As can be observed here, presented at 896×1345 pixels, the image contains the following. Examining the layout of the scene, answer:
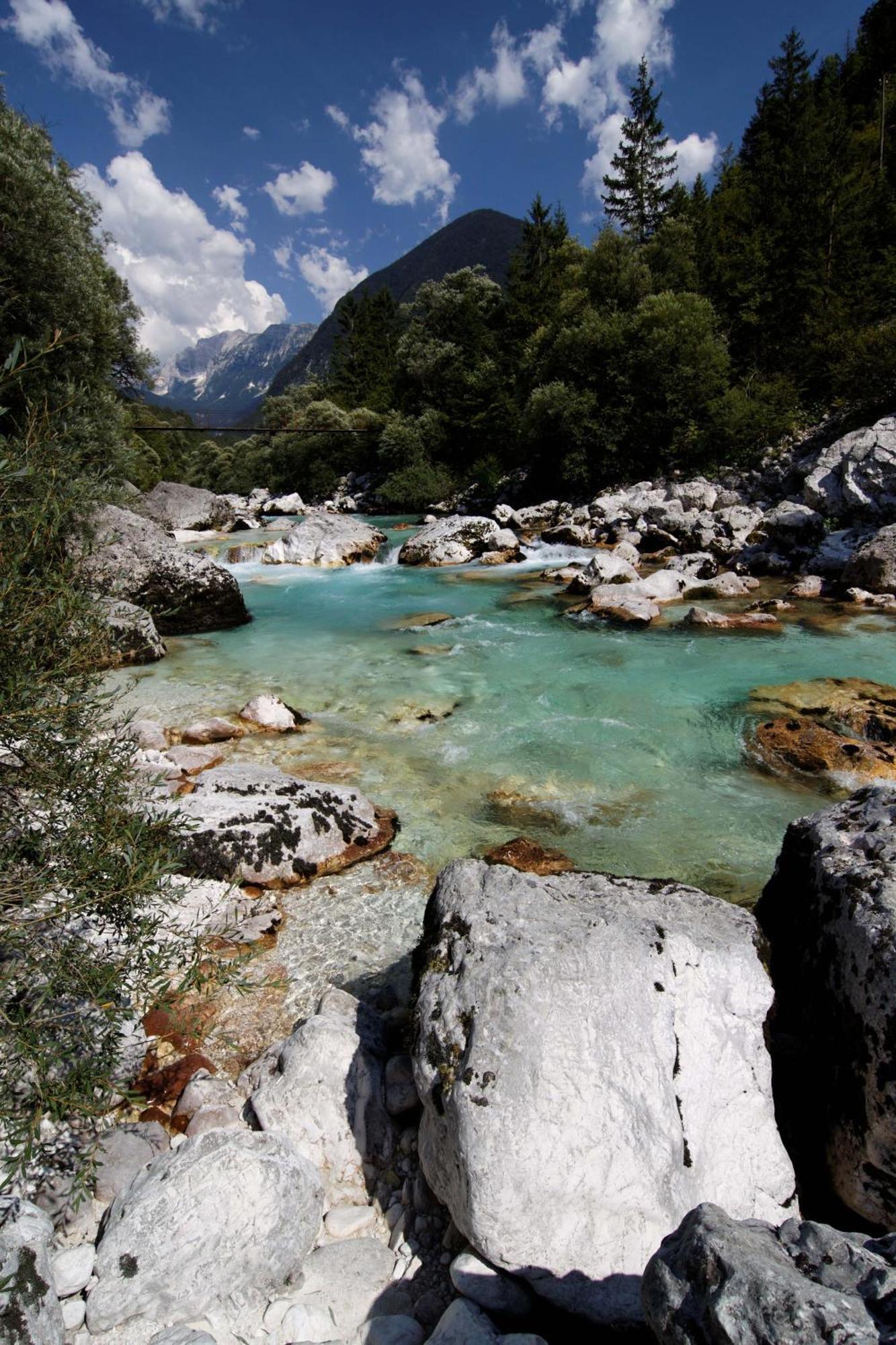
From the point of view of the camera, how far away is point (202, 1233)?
241cm

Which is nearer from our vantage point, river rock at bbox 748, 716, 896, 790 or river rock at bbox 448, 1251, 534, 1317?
river rock at bbox 448, 1251, 534, 1317

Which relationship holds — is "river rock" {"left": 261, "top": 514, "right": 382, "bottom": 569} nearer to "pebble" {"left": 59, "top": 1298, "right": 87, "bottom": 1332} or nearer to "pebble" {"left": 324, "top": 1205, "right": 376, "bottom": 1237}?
"pebble" {"left": 324, "top": 1205, "right": 376, "bottom": 1237}

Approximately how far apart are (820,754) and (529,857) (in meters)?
4.05

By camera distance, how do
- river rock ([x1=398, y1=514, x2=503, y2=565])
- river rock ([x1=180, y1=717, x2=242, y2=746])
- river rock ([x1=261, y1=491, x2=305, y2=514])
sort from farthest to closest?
1. river rock ([x1=261, y1=491, x2=305, y2=514])
2. river rock ([x1=398, y1=514, x2=503, y2=565])
3. river rock ([x1=180, y1=717, x2=242, y2=746])

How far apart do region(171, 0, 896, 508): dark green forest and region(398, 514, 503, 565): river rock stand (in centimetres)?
919

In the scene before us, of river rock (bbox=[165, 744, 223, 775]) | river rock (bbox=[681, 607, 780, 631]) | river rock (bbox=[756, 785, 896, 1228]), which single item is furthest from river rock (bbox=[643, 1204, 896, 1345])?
river rock (bbox=[681, 607, 780, 631])

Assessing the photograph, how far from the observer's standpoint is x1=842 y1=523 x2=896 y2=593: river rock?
46.5 ft

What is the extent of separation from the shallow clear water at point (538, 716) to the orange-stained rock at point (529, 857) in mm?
189

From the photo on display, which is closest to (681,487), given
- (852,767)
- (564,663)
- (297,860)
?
(564,663)

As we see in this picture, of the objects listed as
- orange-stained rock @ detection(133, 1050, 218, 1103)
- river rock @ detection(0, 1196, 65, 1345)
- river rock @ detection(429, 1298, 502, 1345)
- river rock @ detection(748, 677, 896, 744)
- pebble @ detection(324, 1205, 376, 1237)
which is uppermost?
river rock @ detection(0, 1196, 65, 1345)

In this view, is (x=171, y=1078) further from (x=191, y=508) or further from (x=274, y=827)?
(x=191, y=508)

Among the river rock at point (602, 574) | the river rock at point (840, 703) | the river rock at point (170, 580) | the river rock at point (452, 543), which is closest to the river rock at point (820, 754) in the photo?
the river rock at point (840, 703)

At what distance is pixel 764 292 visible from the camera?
33.3 metres

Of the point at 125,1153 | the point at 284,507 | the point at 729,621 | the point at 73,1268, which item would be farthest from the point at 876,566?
the point at 284,507
